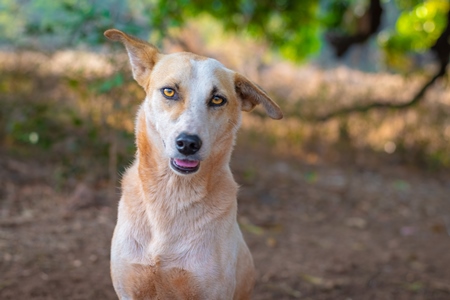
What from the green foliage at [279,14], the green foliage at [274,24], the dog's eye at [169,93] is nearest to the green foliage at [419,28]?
the green foliage at [274,24]

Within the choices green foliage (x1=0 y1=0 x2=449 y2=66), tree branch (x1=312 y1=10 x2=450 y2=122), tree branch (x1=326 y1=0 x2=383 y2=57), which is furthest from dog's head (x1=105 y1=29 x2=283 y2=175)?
tree branch (x1=312 y1=10 x2=450 y2=122)

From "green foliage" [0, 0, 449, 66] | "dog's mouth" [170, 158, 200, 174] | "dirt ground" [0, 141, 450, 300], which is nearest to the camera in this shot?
"dog's mouth" [170, 158, 200, 174]

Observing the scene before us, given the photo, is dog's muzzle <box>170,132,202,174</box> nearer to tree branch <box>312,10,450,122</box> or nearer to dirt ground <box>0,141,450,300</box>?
→ dirt ground <box>0,141,450,300</box>

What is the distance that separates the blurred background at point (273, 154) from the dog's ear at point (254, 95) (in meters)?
1.85

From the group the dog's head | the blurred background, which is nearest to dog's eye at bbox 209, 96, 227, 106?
the dog's head

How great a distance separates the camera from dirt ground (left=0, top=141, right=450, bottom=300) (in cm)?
445

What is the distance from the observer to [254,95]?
127 inches

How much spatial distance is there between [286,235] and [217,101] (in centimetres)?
333

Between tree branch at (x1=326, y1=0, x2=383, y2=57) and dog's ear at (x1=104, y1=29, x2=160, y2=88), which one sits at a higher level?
dog's ear at (x1=104, y1=29, x2=160, y2=88)

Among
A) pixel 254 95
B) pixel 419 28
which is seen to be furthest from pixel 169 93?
pixel 419 28

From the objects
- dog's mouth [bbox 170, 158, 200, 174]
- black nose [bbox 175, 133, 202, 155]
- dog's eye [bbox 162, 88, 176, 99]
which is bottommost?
dog's mouth [bbox 170, 158, 200, 174]

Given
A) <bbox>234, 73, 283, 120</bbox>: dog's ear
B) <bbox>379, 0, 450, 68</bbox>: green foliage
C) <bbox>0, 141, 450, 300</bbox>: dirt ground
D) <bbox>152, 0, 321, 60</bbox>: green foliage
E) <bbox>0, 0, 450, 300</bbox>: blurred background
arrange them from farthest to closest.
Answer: <bbox>152, 0, 321, 60</bbox>: green foliage < <bbox>379, 0, 450, 68</bbox>: green foliage < <bbox>0, 0, 450, 300</bbox>: blurred background < <bbox>0, 141, 450, 300</bbox>: dirt ground < <bbox>234, 73, 283, 120</bbox>: dog's ear

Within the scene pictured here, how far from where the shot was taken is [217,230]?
2.96 meters

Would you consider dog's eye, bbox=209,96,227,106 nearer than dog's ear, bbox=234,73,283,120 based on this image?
Yes
